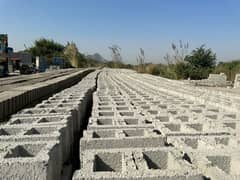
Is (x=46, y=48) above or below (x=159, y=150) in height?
above

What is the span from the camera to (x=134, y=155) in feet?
7.57

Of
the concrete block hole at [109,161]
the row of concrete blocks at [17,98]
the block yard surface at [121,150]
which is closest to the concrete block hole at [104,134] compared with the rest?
the block yard surface at [121,150]

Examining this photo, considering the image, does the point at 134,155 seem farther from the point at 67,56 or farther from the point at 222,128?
the point at 67,56

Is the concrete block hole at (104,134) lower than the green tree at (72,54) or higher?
lower

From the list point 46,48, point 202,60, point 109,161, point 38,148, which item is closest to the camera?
point 109,161

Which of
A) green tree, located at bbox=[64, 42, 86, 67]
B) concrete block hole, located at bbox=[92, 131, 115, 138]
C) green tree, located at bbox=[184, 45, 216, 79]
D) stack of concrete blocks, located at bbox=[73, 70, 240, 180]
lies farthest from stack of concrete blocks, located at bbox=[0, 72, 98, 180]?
green tree, located at bbox=[64, 42, 86, 67]

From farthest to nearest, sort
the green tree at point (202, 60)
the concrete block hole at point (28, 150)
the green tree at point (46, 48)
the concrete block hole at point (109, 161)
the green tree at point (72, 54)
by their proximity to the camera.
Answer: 1. the green tree at point (46, 48)
2. the green tree at point (72, 54)
3. the green tree at point (202, 60)
4. the concrete block hole at point (28, 150)
5. the concrete block hole at point (109, 161)

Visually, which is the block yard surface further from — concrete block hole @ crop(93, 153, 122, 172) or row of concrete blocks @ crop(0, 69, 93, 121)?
row of concrete blocks @ crop(0, 69, 93, 121)

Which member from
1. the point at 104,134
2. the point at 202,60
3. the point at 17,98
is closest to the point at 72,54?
the point at 202,60

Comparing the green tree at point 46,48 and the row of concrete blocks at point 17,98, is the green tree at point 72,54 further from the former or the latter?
the row of concrete blocks at point 17,98

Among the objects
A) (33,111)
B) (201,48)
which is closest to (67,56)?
(201,48)

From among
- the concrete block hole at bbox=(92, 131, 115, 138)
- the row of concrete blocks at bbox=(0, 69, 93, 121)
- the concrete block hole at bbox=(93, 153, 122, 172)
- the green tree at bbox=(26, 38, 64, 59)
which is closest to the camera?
the concrete block hole at bbox=(93, 153, 122, 172)

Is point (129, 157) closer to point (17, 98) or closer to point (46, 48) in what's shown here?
point (17, 98)

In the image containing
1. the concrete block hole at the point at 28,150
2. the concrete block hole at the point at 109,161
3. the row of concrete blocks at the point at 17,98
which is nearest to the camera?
the concrete block hole at the point at 109,161
